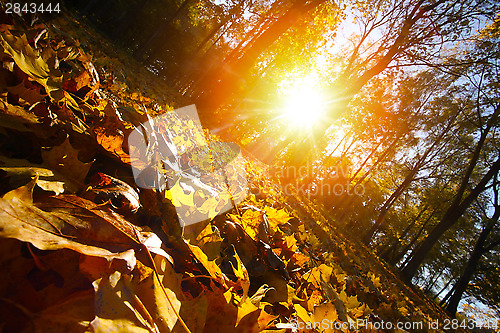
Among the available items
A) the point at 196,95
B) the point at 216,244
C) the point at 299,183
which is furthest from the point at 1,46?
the point at 299,183

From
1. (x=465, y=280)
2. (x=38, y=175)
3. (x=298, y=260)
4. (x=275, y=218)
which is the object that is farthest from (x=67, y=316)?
(x=465, y=280)

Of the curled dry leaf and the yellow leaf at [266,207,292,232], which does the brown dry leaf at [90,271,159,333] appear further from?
the yellow leaf at [266,207,292,232]

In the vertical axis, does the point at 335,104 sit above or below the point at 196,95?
above

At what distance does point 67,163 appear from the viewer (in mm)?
631

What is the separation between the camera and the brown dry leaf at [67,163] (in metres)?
0.62

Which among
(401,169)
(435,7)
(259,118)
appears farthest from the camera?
(401,169)

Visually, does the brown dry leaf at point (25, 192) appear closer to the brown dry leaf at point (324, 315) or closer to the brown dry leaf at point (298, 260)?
the brown dry leaf at point (324, 315)

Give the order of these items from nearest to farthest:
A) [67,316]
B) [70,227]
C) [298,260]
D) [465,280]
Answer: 1. [67,316]
2. [70,227]
3. [298,260]
4. [465,280]

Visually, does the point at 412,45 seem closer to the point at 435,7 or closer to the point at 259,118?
the point at 435,7

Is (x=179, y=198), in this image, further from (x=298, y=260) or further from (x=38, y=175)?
(x=298, y=260)

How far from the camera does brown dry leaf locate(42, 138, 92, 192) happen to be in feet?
2.02

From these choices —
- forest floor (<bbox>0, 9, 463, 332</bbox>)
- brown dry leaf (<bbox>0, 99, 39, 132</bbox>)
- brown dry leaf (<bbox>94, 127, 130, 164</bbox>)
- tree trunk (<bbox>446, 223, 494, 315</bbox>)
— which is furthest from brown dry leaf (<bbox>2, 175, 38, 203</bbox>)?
tree trunk (<bbox>446, 223, 494, 315</bbox>)

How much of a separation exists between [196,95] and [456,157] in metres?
19.8

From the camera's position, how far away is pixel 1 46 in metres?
0.71
